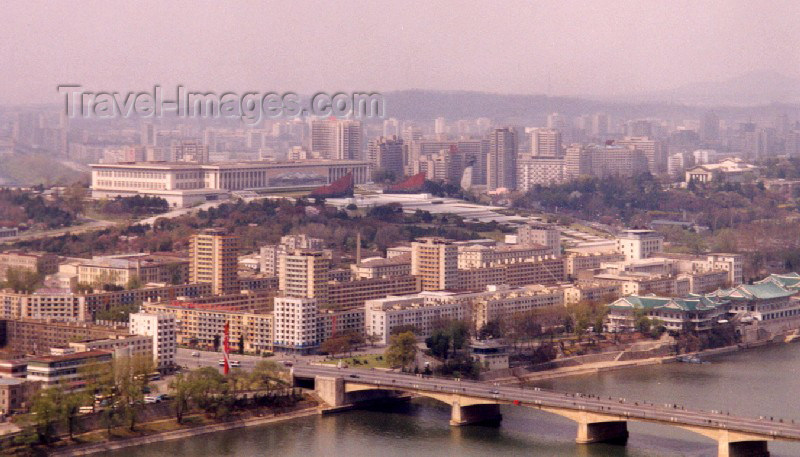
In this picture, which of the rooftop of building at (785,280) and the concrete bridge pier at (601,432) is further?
the rooftop of building at (785,280)

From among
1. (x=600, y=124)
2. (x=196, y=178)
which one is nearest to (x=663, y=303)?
(x=196, y=178)

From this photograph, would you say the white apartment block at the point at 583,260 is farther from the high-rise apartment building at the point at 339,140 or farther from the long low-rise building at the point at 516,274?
the high-rise apartment building at the point at 339,140

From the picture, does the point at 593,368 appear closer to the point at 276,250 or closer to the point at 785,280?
the point at 276,250

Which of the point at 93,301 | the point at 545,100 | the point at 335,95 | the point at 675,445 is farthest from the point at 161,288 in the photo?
the point at 545,100

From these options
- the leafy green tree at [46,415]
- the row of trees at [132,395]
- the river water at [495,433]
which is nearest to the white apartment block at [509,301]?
the river water at [495,433]

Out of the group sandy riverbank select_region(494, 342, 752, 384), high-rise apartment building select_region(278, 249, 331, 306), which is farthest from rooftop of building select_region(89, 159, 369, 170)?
sandy riverbank select_region(494, 342, 752, 384)

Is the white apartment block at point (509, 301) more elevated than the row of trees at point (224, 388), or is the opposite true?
the white apartment block at point (509, 301)

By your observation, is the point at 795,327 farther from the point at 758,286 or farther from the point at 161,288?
the point at 161,288

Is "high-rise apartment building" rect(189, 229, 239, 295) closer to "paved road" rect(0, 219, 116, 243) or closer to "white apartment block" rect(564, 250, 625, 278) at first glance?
"paved road" rect(0, 219, 116, 243)
